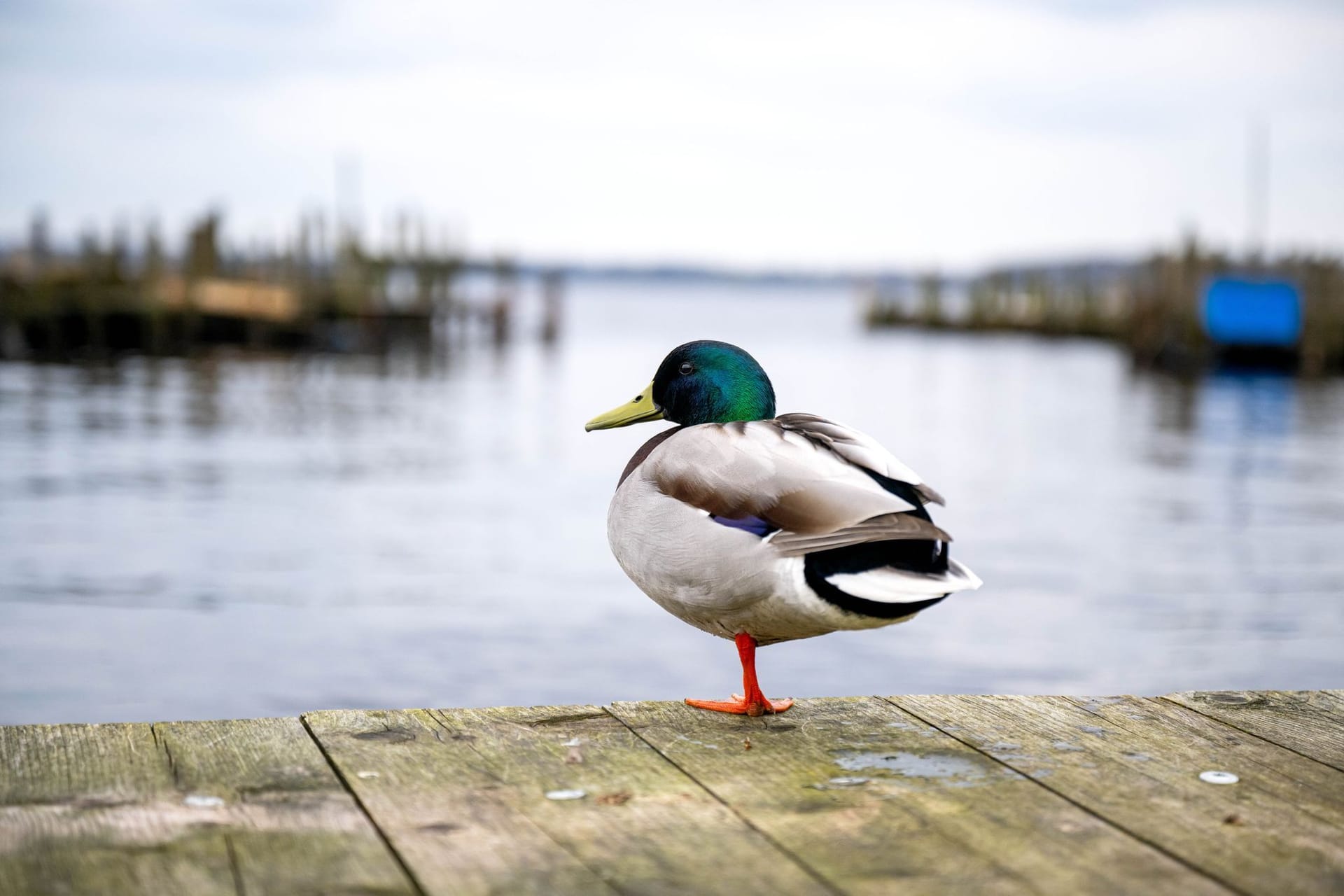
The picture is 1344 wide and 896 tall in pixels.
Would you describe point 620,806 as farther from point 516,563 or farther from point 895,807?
point 516,563

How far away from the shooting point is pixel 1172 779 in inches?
103

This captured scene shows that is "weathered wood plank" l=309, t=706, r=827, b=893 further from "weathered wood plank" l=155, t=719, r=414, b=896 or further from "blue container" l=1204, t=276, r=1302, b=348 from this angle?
"blue container" l=1204, t=276, r=1302, b=348

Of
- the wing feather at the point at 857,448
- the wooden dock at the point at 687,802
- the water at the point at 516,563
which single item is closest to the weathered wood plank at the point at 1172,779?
the wooden dock at the point at 687,802

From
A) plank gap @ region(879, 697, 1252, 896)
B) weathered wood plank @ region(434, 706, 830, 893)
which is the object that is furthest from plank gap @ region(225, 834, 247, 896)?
plank gap @ region(879, 697, 1252, 896)

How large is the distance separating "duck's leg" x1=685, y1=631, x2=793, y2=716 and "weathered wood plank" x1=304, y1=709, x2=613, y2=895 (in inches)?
21.9

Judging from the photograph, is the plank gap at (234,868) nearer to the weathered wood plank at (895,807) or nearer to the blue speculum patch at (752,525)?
the weathered wood plank at (895,807)

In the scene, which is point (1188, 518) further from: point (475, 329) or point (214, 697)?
point (475, 329)

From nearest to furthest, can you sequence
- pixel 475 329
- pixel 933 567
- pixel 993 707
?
1. pixel 933 567
2. pixel 993 707
3. pixel 475 329

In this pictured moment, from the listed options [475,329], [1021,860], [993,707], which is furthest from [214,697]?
[475,329]

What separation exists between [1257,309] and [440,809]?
1541 inches

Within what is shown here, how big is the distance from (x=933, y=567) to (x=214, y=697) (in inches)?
257

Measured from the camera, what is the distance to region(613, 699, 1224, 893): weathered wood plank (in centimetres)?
213

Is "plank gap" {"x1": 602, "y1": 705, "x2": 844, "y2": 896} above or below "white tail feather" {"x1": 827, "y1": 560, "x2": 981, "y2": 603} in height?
below

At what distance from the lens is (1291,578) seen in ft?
39.6
